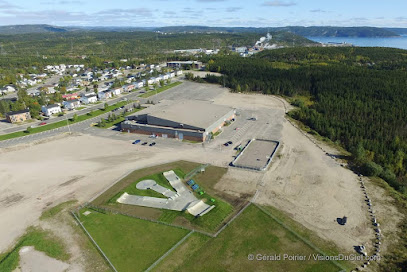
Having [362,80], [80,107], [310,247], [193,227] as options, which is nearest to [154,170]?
[193,227]

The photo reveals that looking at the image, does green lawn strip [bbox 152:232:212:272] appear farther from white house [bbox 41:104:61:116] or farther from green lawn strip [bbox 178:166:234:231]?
white house [bbox 41:104:61:116]

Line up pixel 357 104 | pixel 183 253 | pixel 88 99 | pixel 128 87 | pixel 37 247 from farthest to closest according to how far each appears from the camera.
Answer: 1. pixel 128 87
2. pixel 88 99
3. pixel 357 104
4. pixel 37 247
5. pixel 183 253

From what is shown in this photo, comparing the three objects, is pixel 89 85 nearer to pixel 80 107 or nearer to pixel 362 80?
pixel 80 107

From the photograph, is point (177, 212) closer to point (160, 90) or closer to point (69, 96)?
point (69, 96)

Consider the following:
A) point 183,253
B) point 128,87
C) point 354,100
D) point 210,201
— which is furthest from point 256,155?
point 128,87

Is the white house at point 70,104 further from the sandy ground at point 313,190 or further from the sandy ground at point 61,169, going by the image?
the sandy ground at point 313,190

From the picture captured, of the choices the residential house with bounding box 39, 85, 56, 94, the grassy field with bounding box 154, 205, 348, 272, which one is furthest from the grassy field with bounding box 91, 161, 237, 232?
the residential house with bounding box 39, 85, 56, 94
